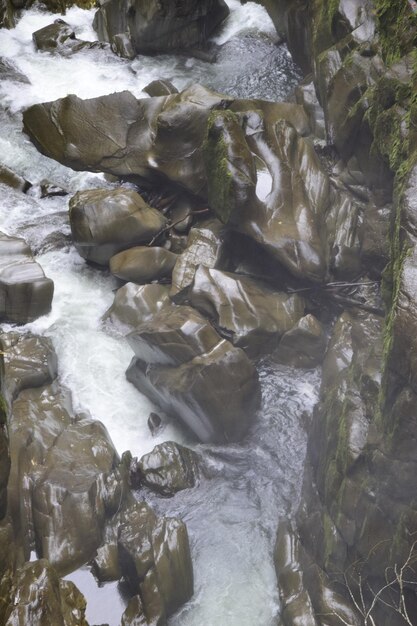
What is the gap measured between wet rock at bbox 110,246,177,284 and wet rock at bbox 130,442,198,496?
2.50m

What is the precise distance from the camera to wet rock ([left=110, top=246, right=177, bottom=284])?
26.6 feet

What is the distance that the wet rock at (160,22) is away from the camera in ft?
40.3

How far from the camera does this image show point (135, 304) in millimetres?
7777

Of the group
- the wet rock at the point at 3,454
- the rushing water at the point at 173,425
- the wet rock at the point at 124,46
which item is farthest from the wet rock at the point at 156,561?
the wet rock at the point at 124,46

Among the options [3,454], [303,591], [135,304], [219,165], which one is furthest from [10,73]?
[303,591]

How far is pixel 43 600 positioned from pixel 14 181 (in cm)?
690

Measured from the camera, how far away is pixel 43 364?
7117 mm

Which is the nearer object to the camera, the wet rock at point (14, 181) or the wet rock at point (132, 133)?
the wet rock at point (132, 133)

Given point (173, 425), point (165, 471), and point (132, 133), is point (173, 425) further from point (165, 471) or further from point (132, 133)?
point (132, 133)

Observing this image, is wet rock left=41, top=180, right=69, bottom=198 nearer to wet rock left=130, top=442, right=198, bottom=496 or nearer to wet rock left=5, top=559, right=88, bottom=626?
wet rock left=130, top=442, right=198, bottom=496

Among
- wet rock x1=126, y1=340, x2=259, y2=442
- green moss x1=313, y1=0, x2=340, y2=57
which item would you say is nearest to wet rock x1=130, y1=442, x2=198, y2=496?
wet rock x1=126, y1=340, x2=259, y2=442

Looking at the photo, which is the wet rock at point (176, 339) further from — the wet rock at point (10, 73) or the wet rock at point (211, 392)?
the wet rock at point (10, 73)

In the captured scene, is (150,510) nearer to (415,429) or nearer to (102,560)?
(102,560)

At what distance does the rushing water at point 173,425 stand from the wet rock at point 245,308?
39 cm
